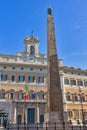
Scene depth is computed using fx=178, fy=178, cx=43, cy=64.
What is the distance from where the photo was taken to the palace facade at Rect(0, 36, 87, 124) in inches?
1019

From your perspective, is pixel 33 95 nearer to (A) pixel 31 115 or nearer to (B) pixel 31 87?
(B) pixel 31 87

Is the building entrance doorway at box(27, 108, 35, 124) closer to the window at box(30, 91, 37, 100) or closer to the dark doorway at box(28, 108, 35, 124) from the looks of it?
the dark doorway at box(28, 108, 35, 124)

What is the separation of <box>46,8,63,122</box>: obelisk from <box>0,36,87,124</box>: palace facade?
12.9 metres

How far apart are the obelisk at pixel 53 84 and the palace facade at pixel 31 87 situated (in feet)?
42.3

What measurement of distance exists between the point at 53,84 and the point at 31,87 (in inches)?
612

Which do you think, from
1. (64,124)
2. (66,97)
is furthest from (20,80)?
(64,124)

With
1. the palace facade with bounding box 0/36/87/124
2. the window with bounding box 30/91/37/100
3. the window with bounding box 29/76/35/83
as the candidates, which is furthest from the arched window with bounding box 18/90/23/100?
the window with bounding box 29/76/35/83

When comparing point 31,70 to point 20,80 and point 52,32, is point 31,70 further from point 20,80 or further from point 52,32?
point 52,32

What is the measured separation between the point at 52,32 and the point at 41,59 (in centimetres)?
1553

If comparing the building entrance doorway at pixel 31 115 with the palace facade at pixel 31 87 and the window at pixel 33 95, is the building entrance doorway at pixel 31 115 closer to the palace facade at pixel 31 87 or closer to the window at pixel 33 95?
the palace facade at pixel 31 87

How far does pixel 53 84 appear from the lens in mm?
12781

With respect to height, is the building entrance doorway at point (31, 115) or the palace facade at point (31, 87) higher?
the palace facade at point (31, 87)

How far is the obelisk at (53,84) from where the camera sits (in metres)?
11.9

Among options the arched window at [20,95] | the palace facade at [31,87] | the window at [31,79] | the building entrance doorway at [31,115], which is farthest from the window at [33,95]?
the window at [31,79]
